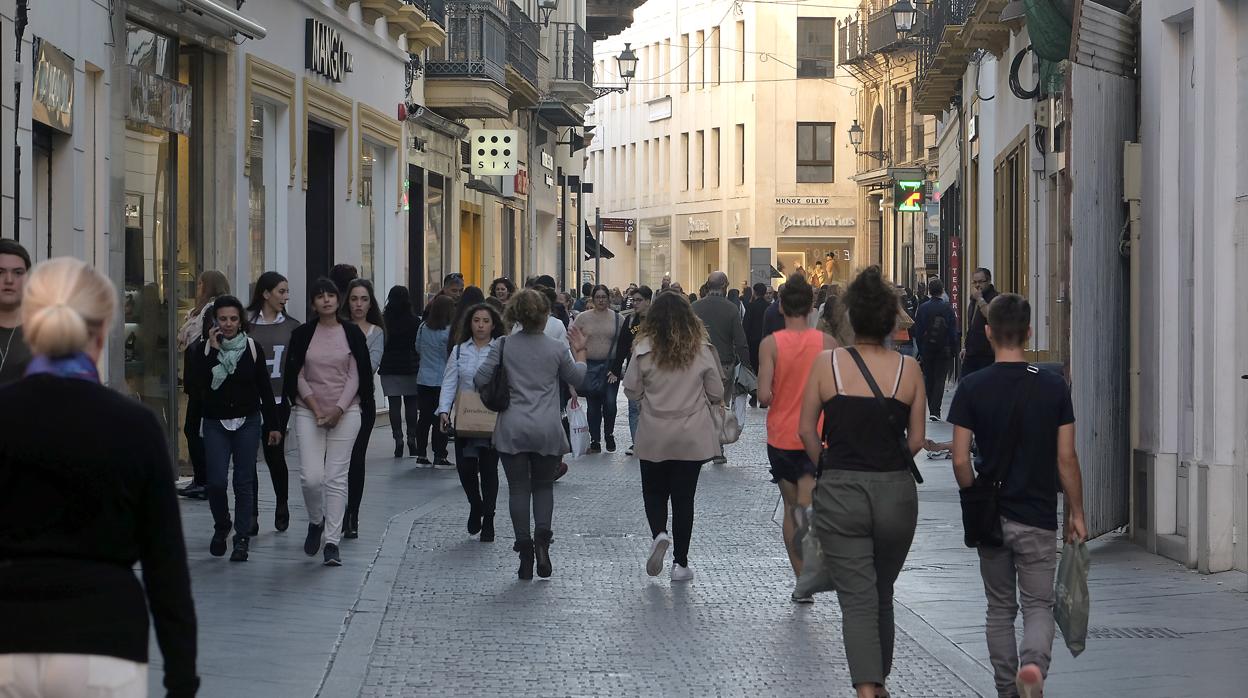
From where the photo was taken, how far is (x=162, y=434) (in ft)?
13.2

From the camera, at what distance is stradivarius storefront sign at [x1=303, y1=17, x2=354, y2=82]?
20.7 m

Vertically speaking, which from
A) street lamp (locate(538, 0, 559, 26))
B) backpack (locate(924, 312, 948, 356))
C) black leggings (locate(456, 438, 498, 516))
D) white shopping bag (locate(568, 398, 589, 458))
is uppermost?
street lamp (locate(538, 0, 559, 26))

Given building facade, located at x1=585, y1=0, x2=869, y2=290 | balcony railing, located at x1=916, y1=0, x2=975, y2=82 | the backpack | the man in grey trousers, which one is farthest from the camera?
building facade, located at x1=585, y1=0, x2=869, y2=290

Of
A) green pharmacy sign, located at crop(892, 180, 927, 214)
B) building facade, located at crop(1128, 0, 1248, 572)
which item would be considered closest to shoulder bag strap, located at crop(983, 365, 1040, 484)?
building facade, located at crop(1128, 0, 1248, 572)

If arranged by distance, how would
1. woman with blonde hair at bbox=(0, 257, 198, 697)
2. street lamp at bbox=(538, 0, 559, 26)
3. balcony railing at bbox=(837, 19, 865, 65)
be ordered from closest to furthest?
woman with blonde hair at bbox=(0, 257, 198, 697) → street lamp at bbox=(538, 0, 559, 26) → balcony railing at bbox=(837, 19, 865, 65)

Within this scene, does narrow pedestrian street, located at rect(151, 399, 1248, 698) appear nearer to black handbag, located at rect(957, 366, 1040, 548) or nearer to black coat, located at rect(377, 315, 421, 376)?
black handbag, located at rect(957, 366, 1040, 548)

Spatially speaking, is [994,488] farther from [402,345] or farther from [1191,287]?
[402,345]

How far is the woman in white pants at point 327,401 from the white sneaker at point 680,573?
77.1 inches

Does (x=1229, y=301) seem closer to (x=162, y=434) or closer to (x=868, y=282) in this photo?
(x=868, y=282)

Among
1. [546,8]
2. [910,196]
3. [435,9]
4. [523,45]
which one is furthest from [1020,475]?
[910,196]

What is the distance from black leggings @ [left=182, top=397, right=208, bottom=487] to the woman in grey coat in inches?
74.6

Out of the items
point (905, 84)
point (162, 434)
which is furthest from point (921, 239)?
point (162, 434)

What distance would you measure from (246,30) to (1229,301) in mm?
8839

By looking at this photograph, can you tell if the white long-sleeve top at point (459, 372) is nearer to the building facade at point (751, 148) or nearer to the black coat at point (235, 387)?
the black coat at point (235, 387)
